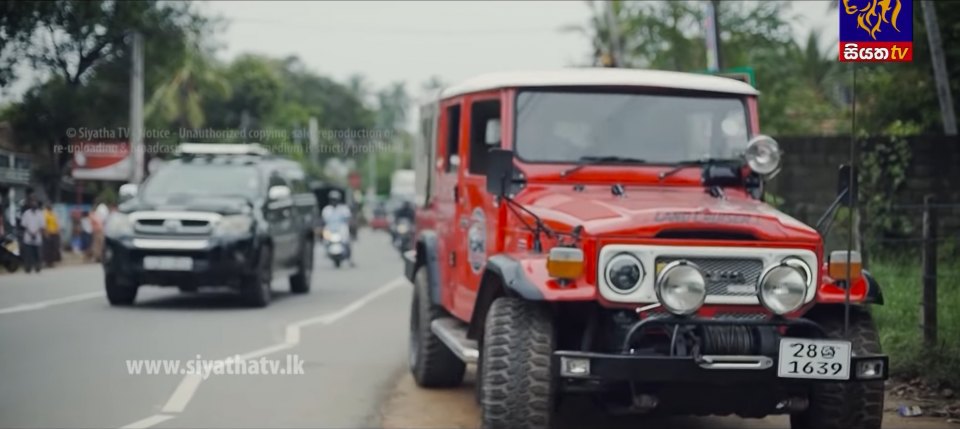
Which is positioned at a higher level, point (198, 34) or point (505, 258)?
point (198, 34)

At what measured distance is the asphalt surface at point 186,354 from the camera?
8289 mm

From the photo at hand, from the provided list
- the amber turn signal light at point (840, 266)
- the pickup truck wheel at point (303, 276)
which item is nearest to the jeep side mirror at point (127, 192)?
the pickup truck wheel at point (303, 276)

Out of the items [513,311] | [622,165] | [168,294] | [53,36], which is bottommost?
[168,294]

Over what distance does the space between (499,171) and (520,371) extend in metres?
1.40

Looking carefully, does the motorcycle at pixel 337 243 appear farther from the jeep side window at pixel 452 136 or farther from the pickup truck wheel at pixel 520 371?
the pickup truck wheel at pixel 520 371

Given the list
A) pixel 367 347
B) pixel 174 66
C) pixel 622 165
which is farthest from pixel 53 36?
pixel 174 66

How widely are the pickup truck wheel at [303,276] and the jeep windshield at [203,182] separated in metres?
2.57

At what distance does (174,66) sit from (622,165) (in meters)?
15.3

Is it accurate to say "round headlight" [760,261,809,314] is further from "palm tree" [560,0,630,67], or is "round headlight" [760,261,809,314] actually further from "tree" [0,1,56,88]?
"palm tree" [560,0,630,67]

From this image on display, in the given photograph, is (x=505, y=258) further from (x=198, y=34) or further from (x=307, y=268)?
(x=307, y=268)

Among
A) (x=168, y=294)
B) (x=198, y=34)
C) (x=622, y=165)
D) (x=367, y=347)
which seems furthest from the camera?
(x=168, y=294)

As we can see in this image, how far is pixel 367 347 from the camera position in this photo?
12.1 metres

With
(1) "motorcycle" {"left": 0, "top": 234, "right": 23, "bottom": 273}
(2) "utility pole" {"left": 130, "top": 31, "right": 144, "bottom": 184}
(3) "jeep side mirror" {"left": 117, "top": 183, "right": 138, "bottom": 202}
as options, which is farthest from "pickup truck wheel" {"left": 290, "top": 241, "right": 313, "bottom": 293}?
(1) "motorcycle" {"left": 0, "top": 234, "right": 23, "bottom": 273}
